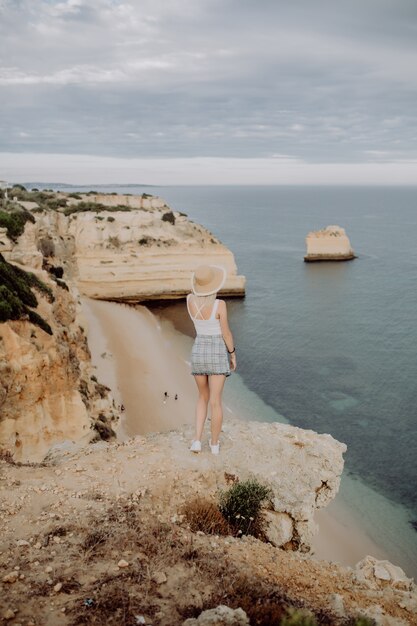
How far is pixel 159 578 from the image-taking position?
4586 mm

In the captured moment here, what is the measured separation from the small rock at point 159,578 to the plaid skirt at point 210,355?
272 centimetres

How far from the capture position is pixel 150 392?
77.6 ft

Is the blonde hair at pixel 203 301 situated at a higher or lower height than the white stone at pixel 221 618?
higher

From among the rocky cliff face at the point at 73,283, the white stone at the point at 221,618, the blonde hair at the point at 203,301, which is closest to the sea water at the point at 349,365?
the rocky cliff face at the point at 73,283

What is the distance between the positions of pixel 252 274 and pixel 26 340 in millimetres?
44800

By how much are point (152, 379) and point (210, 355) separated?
1918 centimetres

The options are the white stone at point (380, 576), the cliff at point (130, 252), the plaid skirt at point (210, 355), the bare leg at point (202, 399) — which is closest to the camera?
the white stone at point (380, 576)

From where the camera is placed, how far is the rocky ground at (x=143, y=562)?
418 centimetres

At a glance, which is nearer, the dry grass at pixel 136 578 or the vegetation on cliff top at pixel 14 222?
the dry grass at pixel 136 578

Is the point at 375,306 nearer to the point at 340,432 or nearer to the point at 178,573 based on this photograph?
the point at 340,432

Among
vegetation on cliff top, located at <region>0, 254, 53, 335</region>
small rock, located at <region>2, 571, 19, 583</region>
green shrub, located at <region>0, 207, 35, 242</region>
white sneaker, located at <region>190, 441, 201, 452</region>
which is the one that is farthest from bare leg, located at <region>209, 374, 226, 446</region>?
green shrub, located at <region>0, 207, 35, 242</region>

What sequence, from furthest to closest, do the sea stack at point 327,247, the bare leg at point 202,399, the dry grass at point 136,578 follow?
1. the sea stack at point 327,247
2. the bare leg at point 202,399
3. the dry grass at point 136,578

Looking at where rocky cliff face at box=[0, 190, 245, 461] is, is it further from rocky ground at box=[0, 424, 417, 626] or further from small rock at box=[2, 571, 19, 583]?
small rock at box=[2, 571, 19, 583]

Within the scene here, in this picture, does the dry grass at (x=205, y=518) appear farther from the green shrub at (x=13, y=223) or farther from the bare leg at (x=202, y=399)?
the green shrub at (x=13, y=223)
